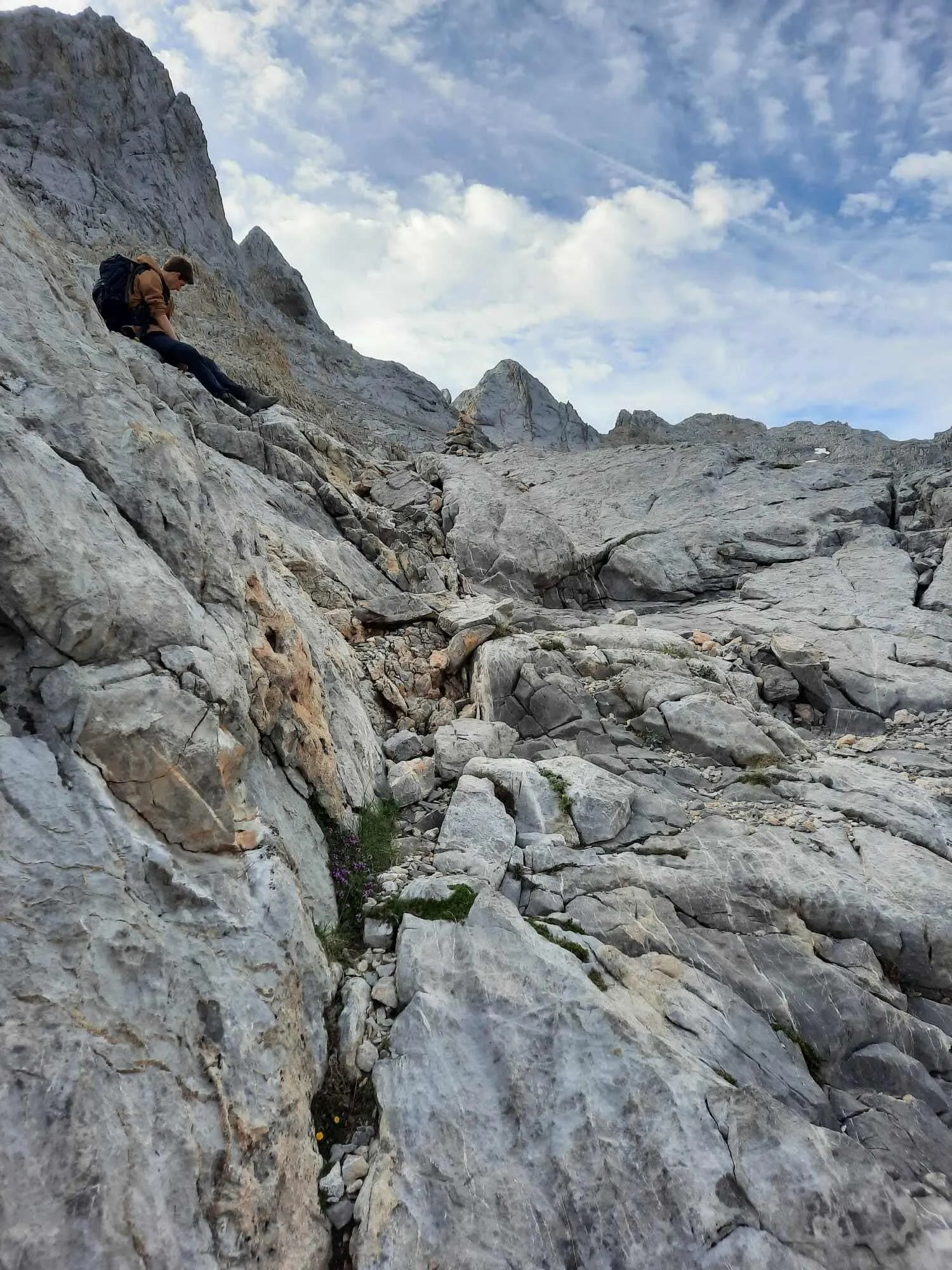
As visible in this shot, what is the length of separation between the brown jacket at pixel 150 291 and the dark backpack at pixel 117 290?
0.29 feet

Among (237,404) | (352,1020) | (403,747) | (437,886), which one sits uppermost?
(237,404)

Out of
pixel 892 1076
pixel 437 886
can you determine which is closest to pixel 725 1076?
pixel 892 1076

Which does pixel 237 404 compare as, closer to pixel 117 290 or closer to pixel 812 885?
pixel 117 290

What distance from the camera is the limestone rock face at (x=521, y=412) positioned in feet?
177

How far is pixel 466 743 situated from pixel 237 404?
18661 millimetres

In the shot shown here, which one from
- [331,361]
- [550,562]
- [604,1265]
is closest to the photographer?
[604,1265]

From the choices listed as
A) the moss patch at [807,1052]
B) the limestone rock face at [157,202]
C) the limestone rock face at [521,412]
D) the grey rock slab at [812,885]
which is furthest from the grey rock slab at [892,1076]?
the limestone rock face at [521,412]

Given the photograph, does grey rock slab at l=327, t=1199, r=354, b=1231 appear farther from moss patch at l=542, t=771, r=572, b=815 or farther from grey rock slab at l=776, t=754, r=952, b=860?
grey rock slab at l=776, t=754, r=952, b=860

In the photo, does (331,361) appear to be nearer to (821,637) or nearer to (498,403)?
(498,403)

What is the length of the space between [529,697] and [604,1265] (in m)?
8.90

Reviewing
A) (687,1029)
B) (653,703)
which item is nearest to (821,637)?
(653,703)

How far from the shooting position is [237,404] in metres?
22.3

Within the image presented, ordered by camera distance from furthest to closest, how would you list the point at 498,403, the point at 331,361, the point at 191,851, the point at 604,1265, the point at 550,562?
the point at 498,403 → the point at 331,361 → the point at 550,562 → the point at 191,851 → the point at 604,1265

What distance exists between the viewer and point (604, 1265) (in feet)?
14.2
